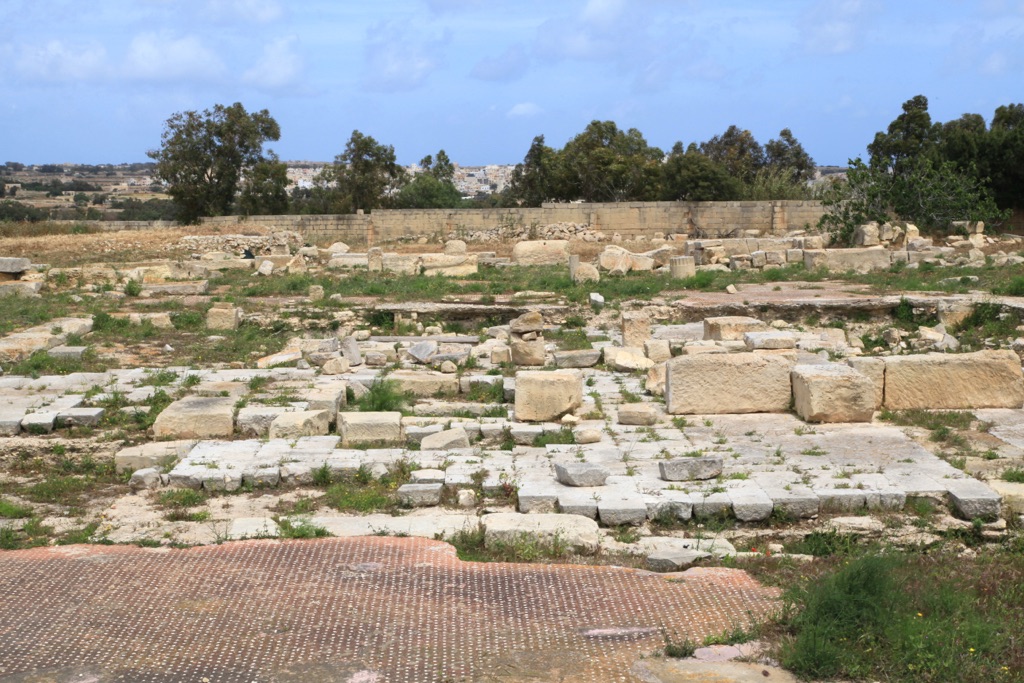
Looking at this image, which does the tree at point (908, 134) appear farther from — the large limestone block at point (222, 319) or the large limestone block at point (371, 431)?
the large limestone block at point (371, 431)

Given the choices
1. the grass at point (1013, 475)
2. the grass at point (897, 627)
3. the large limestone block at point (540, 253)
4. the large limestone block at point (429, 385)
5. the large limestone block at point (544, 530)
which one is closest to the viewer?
the grass at point (897, 627)

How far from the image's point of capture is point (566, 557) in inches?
275

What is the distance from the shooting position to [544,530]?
729 cm

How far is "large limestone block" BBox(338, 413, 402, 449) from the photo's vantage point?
9.81 meters

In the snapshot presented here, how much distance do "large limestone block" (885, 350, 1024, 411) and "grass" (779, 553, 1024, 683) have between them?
456 centimetres

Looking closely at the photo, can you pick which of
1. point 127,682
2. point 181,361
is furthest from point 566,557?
point 181,361

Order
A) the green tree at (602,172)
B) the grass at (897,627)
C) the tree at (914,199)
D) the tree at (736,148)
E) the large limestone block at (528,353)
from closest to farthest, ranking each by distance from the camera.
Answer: the grass at (897,627)
the large limestone block at (528,353)
the tree at (914,199)
the green tree at (602,172)
the tree at (736,148)

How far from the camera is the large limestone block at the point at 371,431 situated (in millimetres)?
9812

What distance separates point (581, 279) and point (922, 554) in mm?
15098

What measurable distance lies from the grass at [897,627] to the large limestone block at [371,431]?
4.74m

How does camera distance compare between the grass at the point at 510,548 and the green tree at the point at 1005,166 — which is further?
the green tree at the point at 1005,166

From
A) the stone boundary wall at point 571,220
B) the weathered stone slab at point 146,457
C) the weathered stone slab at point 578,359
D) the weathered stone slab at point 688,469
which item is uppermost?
the stone boundary wall at point 571,220

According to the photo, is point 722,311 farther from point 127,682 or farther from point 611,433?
point 127,682

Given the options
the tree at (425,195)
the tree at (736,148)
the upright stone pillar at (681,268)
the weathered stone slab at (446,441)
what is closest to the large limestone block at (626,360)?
the weathered stone slab at (446,441)
